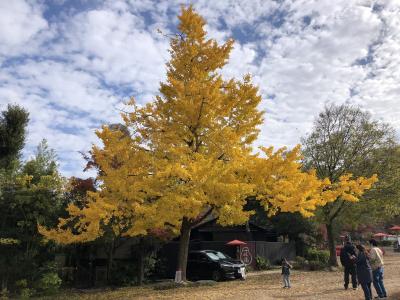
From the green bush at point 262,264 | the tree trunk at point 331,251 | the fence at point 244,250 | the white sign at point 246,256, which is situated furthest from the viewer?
the tree trunk at point 331,251

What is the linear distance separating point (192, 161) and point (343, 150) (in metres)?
16.6

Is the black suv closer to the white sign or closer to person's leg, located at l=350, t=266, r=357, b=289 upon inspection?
the white sign

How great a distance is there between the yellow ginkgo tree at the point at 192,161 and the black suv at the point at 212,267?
3.21 metres

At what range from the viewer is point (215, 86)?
559 inches

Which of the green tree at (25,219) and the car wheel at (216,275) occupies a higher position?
the green tree at (25,219)

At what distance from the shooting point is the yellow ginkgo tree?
12758mm

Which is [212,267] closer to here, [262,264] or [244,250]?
[244,250]

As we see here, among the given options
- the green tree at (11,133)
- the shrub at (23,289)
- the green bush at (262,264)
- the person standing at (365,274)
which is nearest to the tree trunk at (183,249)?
the shrub at (23,289)

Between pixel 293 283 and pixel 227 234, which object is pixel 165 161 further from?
pixel 227 234

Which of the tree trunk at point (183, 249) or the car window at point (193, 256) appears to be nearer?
the tree trunk at point (183, 249)

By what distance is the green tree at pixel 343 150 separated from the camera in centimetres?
2588

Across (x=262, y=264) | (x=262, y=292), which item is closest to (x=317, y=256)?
(x=262, y=264)

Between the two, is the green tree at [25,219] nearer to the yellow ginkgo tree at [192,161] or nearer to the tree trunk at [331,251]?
the yellow ginkgo tree at [192,161]

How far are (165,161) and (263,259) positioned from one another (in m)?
15.3
